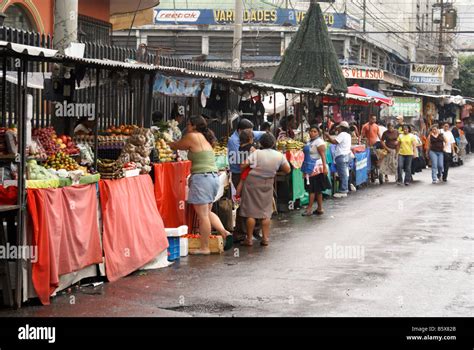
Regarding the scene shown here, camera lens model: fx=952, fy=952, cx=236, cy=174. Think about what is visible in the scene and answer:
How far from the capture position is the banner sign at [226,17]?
46.1 meters

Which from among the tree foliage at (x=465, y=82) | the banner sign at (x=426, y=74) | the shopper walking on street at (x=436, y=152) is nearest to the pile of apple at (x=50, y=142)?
the shopper walking on street at (x=436, y=152)

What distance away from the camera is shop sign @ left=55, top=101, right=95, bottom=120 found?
1452 cm

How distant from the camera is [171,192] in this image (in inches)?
559

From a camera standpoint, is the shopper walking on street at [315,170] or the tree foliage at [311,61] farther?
the tree foliage at [311,61]

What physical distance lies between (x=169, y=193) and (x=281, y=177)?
602 centimetres

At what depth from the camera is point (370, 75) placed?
43312 mm

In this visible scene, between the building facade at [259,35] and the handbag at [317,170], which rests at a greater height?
the building facade at [259,35]

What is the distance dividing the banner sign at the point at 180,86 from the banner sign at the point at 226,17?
1172 inches

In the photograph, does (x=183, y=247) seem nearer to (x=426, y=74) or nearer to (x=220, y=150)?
(x=220, y=150)

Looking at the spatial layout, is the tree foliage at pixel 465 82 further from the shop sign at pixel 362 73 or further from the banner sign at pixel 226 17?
the shop sign at pixel 362 73

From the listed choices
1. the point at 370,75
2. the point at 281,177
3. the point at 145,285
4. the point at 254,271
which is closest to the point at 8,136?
the point at 145,285

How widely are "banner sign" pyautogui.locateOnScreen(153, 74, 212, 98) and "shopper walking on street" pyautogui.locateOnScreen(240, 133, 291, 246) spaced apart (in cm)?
170

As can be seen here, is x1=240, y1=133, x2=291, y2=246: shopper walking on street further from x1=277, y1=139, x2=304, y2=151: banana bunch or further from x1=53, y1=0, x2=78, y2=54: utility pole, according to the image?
x1=277, y1=139, x2=304, y2=151: banana bunch

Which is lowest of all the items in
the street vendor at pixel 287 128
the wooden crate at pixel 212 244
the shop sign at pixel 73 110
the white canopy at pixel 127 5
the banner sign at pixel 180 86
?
the wooden crate at pixel 212 244
